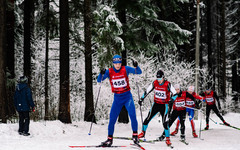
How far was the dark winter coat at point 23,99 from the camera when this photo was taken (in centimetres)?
889

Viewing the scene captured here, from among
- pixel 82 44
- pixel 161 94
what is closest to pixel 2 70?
pixel 161 94

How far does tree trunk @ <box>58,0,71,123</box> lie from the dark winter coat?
2705 millimetres

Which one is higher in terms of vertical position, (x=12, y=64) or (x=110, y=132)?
(x=12, y=64)

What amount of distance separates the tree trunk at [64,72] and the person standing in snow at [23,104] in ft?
8.81

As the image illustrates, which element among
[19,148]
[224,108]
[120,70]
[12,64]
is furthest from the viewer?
[224,108]

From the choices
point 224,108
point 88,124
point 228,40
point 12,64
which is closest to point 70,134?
point 88,124

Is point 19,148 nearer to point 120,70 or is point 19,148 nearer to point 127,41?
point 120,70

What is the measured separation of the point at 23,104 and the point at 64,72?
331cm

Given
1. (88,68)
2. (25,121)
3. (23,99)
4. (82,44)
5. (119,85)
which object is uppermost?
(82,44)

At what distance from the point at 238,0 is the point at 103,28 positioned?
27726 millimetres

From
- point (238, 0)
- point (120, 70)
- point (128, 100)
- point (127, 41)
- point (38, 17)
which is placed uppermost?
point (238, 0)

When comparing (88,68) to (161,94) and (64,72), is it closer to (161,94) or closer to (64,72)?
(64,72)

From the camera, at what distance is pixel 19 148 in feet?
22.0

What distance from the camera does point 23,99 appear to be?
8961 millimetres
